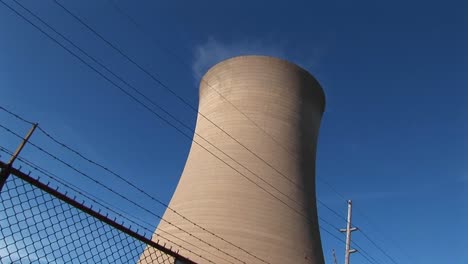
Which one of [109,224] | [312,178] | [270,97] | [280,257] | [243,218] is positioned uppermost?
[270,97]

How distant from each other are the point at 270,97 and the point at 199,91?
2240mm

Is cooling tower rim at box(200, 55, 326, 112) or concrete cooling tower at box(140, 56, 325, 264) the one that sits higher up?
cooling tower rim at box(200, 55, 326, 112)

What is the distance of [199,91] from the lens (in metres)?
10.7

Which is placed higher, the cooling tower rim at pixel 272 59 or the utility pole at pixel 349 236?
the cooling tower rim at pixel 272 59

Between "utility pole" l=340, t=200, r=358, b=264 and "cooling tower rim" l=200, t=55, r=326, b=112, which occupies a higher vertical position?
"cooling tower rim" l=200, t=55, r=326, b=112

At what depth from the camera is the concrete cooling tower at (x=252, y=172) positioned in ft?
23.8

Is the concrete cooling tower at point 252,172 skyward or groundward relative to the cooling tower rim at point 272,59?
groundward

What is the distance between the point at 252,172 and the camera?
25.7 feet

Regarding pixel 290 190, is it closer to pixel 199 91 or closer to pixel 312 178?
pixel 312 178

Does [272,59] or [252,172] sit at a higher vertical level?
[272,59]

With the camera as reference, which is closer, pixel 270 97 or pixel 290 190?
pixel 290 190

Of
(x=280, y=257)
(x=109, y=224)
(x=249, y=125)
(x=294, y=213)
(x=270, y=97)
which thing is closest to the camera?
(x=109, y=224)

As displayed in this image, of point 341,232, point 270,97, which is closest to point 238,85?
point 270,97

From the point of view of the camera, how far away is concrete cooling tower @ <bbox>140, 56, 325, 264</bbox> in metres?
7.25
